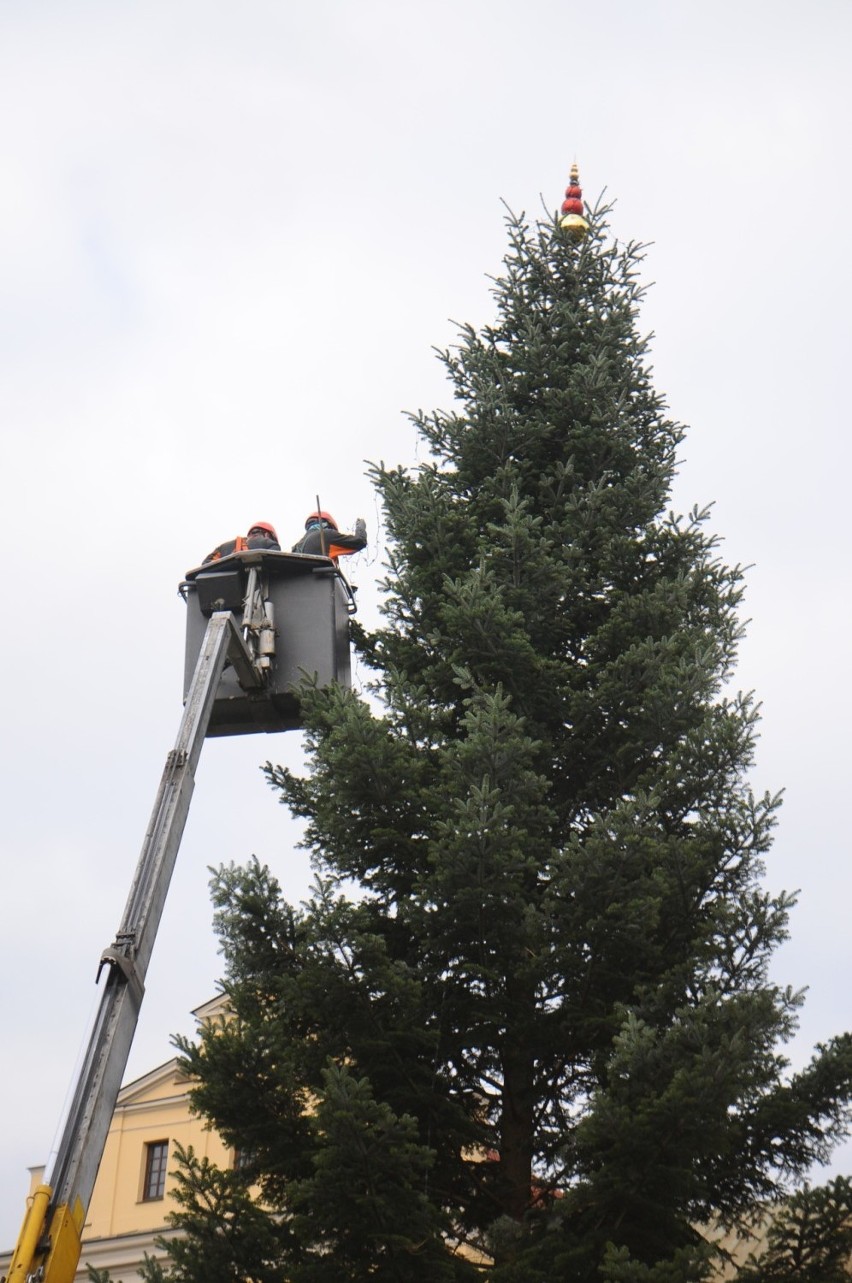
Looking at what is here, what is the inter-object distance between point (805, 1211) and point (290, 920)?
11.8ft

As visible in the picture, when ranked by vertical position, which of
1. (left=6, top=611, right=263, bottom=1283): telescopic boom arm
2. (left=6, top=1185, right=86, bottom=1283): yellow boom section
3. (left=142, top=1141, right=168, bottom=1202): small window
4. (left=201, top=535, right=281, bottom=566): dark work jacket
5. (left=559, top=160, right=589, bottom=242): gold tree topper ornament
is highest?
(left=559, top=160, right=589, bottom=242): gold tree topper ornament

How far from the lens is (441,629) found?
1178 centimetres

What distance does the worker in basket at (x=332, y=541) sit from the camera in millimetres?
12484

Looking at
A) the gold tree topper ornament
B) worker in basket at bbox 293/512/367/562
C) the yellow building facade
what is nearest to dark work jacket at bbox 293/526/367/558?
worker in basket at bbox 293/512/367/562

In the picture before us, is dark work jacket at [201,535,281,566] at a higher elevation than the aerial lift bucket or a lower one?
higher

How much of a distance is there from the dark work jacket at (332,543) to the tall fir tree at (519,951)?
Result: 0.45 meters

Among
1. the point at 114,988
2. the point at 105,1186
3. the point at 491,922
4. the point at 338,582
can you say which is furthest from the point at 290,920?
the point at 105,1186

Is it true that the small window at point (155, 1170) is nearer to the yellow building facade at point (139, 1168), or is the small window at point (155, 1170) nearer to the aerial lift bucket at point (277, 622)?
the yellow building facade at point (139, 1168)

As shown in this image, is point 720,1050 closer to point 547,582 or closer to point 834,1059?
point 834,1059

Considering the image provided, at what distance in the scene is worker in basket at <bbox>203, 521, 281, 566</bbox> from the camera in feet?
40.1

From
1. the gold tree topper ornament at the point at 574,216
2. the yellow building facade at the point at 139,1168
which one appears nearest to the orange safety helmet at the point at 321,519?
the gold tree topper ornament at the point at 574,216

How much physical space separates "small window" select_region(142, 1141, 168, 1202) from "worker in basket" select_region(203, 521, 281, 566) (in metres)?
13.7

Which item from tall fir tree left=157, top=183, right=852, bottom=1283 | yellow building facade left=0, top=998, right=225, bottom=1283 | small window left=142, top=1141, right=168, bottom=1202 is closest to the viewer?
tall fir tree left=157, top=183, right=852, bottom=1283

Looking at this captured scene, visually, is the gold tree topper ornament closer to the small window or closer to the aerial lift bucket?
the aerial lift bucket
